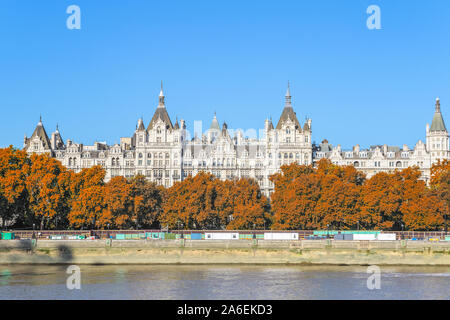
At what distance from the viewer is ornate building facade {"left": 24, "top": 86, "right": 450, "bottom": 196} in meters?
154

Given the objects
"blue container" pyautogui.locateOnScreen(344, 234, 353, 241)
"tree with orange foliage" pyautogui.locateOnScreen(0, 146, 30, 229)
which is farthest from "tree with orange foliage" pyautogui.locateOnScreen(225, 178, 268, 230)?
"tree with orange foliage" pyautogui.locateOnScreen(0, 146, 30, 229)

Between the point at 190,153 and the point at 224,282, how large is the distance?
82.9m

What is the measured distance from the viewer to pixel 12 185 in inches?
4422

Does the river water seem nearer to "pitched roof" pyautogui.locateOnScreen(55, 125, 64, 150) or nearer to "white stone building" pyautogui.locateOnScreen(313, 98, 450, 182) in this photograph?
"white stone building" pyautogui.locateOnScreen(313, 98, 450, 182)

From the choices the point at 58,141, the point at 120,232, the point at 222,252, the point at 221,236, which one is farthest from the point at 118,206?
the point at 58,141

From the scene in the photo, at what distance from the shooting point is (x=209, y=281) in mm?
77562

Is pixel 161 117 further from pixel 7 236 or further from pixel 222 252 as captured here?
pixel 222 252

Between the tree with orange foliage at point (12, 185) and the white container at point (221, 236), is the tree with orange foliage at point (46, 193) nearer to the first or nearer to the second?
the tree with orange foliage at point (12, 185)

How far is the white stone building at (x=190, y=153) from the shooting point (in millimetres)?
154125

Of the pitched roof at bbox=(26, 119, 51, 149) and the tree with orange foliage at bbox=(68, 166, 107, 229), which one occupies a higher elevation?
the pitched roof at bbox=(26, 119, 51, 149)

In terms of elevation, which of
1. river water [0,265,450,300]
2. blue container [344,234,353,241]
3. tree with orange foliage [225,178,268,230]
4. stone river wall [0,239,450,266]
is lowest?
river water [0,265,450,300]

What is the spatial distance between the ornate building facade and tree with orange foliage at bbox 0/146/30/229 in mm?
39311
